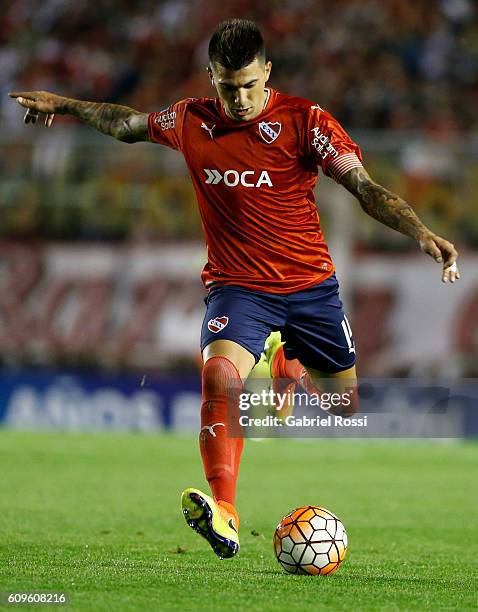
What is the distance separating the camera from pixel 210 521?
5523 mm

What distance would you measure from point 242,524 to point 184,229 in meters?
8.52

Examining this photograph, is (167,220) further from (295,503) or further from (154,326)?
→ (295,503)

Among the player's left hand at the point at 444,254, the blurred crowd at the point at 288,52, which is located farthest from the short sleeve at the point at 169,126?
the blurred crowd at the point at 288,52

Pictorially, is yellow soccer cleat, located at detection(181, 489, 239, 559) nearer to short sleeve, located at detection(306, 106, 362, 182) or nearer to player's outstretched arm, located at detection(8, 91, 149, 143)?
short sleeve, located at detection(306, 106, 362, 182)

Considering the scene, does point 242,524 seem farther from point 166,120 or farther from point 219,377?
point 166,120

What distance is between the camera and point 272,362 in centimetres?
797

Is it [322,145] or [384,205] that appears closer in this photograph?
[384,205]

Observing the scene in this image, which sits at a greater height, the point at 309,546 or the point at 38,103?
the point at 38,103

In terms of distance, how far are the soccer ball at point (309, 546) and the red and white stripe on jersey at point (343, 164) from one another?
69.3 inches

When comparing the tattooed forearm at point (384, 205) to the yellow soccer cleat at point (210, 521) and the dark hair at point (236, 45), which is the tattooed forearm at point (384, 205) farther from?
the yellow soccer cleat at point (210, 521)

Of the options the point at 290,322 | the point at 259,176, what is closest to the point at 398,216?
the point at 259,176

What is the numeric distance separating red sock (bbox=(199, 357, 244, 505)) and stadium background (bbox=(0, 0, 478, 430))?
9.72m

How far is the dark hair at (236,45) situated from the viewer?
594cm

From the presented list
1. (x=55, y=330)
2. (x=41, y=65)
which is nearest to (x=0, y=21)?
(x=41, y=65)
